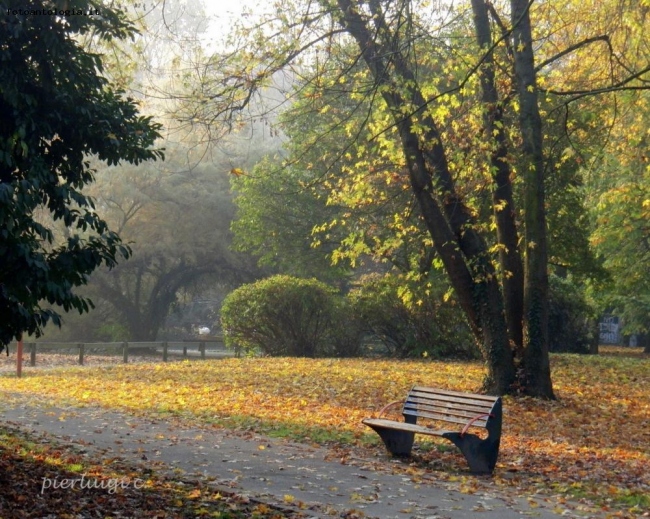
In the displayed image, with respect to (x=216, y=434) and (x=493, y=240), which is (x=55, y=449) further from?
(x=493, y=240)

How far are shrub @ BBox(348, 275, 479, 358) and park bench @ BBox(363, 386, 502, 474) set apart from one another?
1318cm

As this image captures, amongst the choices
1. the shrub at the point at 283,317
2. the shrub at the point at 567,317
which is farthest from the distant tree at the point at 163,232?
the shrub at the point at 567,317

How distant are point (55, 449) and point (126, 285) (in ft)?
112

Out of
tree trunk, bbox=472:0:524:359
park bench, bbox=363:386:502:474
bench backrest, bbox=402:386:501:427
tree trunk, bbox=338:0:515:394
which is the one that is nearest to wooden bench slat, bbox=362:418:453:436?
park bench, bbox=363:386:502:474

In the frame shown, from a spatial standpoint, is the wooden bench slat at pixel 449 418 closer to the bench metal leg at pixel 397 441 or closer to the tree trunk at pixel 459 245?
the bench metal leg at pixel 397 441

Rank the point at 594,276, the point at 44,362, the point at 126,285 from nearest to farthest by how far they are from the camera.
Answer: the point at 594,276 < the point at 44,362 < the point at 126,285

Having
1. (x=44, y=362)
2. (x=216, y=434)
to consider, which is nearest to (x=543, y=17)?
(x=216, y=434)

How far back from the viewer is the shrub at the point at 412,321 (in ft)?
80.5

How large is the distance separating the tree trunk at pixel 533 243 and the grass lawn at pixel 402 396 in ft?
2.04

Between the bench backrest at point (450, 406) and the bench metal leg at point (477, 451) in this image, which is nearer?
the bench metal leg at point (477, 451)

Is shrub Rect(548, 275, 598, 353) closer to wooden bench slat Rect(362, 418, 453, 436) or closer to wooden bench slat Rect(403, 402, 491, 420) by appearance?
wooden bench slat Rect(403, 402, 491, 420)

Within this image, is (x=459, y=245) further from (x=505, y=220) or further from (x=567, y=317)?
(x=567, y=317)

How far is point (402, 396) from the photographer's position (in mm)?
15484

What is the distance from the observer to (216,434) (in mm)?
11367
